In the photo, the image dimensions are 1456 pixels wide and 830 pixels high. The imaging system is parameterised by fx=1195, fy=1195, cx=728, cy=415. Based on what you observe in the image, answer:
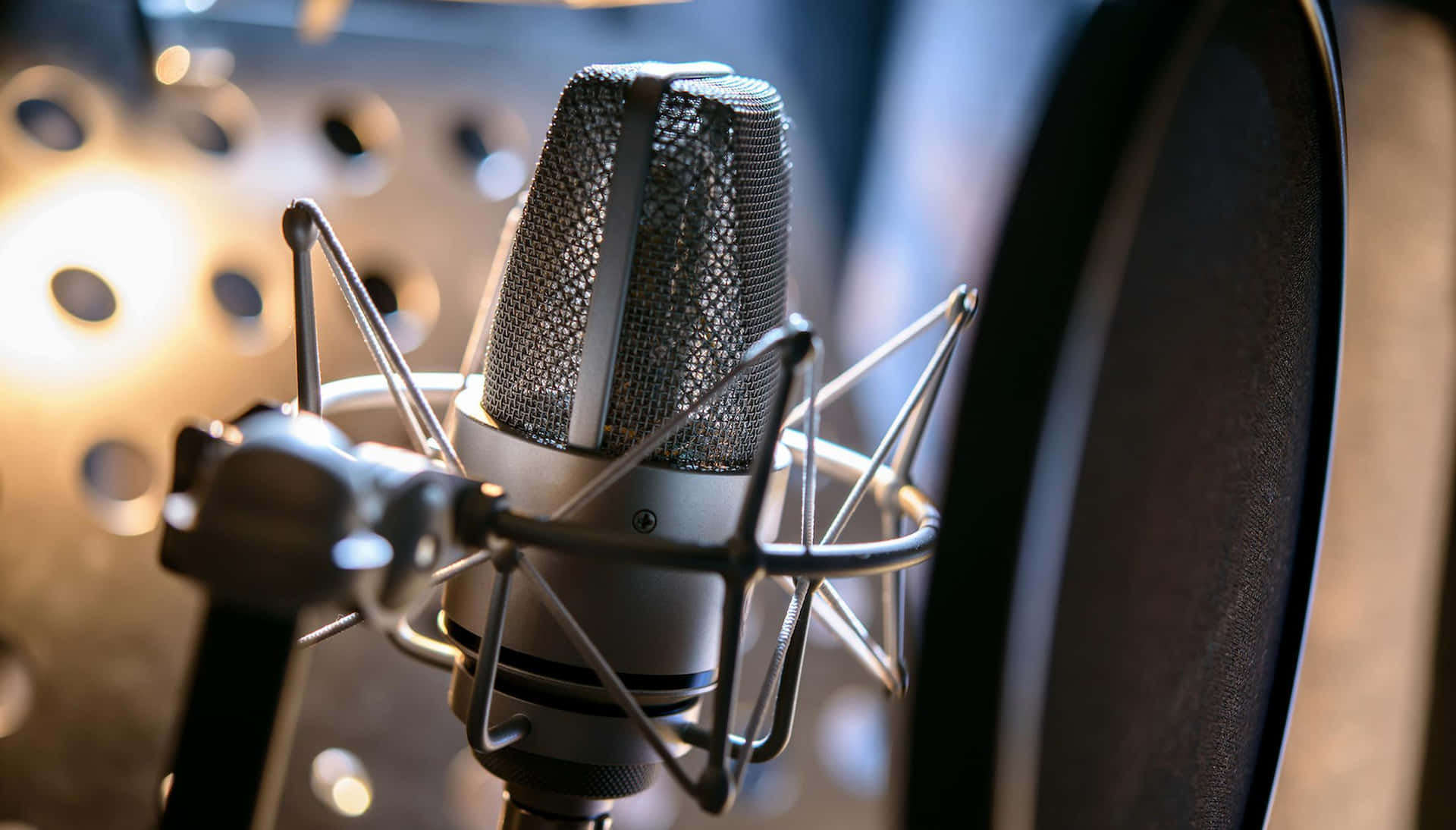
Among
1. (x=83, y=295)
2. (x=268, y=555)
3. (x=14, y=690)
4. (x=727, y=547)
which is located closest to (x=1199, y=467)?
(x=727, y=547)

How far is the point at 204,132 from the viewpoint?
1.04m

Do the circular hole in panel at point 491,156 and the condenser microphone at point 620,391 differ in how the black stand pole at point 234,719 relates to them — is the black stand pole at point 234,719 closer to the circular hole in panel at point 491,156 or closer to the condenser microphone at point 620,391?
the condenser microphone at point 620,391

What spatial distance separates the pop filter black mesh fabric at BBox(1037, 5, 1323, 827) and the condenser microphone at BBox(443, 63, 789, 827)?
0.15 metres

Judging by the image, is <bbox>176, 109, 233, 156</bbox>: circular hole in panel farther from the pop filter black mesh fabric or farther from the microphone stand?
the pop filter black mesh fabric

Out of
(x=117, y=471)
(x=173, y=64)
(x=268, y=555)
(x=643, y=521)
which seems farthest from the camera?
(x=117, y=471)

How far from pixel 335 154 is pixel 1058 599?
0.91m

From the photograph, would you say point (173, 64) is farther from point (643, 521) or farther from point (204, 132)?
point (643, 521)

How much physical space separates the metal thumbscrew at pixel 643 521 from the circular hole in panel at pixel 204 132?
0.75 m

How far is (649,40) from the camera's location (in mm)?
1004

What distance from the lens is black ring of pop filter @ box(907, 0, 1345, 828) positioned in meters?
0.28

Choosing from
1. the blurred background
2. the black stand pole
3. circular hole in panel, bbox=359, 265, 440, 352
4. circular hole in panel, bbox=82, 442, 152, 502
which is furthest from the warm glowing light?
the black stand pole

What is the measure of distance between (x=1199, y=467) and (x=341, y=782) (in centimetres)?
98

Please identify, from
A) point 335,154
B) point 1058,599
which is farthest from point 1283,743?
point 335,154

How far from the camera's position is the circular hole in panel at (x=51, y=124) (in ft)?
3.40
